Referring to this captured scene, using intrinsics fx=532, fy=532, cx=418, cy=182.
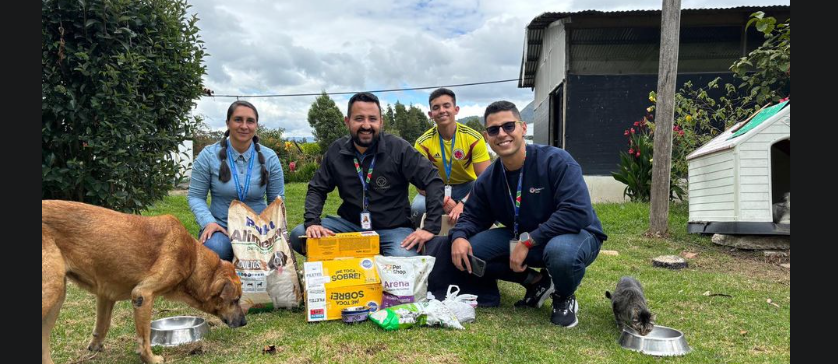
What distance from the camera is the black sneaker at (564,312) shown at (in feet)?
13.7

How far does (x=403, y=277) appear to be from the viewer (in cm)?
425

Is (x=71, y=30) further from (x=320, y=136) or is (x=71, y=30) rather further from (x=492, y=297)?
(x=320, y=136)

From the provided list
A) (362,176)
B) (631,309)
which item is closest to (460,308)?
(631,309)

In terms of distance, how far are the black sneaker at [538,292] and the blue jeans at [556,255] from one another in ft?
0.93

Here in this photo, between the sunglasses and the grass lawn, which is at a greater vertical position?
the sunglasses

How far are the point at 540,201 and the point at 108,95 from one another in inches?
174

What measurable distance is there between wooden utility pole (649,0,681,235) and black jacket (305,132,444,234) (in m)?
5.05

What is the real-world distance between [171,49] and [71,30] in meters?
0.98

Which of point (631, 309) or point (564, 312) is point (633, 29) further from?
point (631, 309)

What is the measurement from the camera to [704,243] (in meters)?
7.92

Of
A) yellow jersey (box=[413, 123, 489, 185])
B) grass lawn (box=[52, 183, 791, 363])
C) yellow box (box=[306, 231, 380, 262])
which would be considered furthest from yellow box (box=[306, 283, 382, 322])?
yellow jersey (box=[413, 123, 489, 185])

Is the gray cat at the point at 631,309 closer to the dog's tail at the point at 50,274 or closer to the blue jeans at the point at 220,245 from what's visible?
the blue jeans at the point at 220,245

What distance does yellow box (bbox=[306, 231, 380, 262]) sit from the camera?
14.4 feet

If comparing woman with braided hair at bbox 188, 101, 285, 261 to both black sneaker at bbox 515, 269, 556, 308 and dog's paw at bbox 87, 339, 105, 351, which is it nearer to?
dog's paw at bbox 87, 339, 105, 351
